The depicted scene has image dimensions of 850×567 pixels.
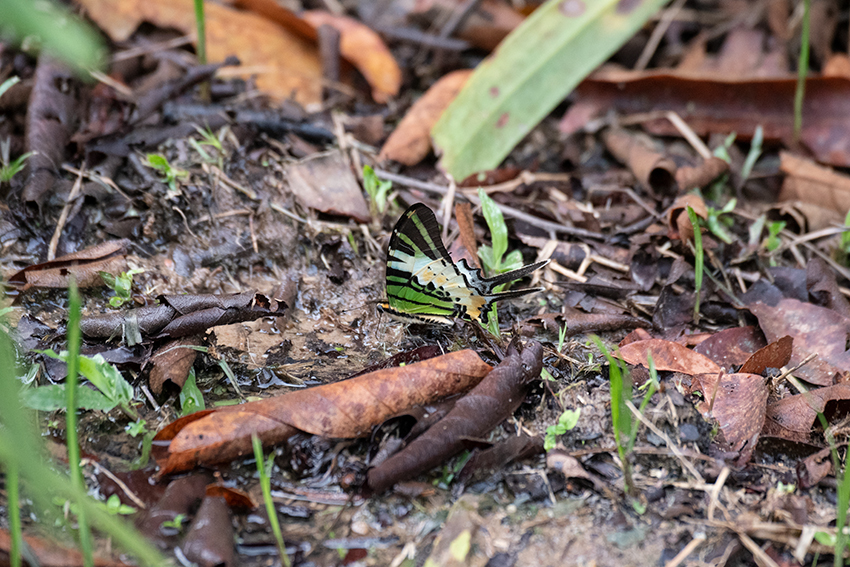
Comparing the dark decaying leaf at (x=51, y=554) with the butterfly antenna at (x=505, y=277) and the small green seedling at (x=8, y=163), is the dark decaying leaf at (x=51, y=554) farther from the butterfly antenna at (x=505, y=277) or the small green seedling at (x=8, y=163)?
the small green seedling at (x=8, y=163)

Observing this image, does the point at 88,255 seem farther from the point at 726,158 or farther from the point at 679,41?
the point at 679,41

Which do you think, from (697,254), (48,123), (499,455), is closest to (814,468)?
(697,254)

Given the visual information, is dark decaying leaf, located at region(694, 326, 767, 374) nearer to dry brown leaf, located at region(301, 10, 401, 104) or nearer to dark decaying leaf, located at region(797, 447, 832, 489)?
dark decaying leaf, located at region(797, 447, 832, 489)

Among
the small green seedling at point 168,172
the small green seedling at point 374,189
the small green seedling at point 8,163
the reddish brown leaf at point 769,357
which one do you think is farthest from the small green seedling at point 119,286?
the reddish brown leaf at point 769,357

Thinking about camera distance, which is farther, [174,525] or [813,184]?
[813,184]

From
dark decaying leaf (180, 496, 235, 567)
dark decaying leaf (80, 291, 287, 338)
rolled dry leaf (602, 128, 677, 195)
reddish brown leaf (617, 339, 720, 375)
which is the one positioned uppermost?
dark decaying leaf (80, 291, 287, 338)

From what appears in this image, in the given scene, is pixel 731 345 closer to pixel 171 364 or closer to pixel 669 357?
pixel 669 357

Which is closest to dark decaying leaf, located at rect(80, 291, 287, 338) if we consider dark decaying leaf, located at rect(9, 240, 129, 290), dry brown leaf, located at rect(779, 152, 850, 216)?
dark decaying leaf, located at rect(9, 240, 129, 290)
